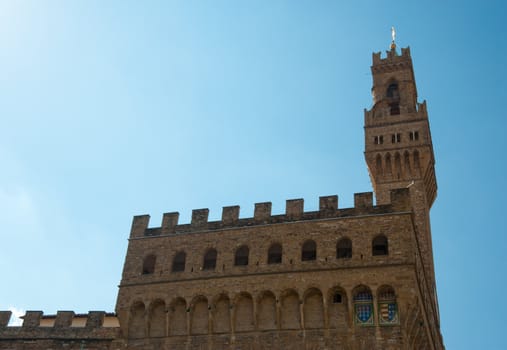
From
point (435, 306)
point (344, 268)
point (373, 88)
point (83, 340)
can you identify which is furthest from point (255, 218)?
point (373, 88)

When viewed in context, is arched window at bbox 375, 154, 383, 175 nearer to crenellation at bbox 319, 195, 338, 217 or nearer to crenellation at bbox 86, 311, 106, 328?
crenellation at bbox 319, 195, 338, 217

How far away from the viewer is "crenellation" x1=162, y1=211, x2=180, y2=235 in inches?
1174

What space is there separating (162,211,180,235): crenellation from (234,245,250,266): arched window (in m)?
3.72

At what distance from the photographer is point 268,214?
93.6 ft

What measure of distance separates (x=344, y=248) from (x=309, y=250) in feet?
5.08

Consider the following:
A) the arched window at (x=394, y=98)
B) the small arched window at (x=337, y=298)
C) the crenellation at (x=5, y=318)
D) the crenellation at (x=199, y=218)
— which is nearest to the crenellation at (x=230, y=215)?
the crenellation at (x=199, y=218)

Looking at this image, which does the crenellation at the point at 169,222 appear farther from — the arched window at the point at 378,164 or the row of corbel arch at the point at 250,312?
the arched window at the point at 378,164

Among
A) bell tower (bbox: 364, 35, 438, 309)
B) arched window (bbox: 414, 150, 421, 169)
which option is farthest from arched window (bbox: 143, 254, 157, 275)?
arched window (bbox: 414, 150, 421, 169)

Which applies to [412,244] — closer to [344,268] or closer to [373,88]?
[344,268]

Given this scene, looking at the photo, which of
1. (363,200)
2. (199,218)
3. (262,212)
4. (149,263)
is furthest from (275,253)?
(149,263)

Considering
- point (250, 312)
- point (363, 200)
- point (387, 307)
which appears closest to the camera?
point (387, 307)

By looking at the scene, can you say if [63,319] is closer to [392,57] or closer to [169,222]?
[169,222]

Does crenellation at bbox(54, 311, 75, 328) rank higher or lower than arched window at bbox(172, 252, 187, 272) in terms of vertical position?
lower

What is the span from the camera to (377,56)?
4647cm
